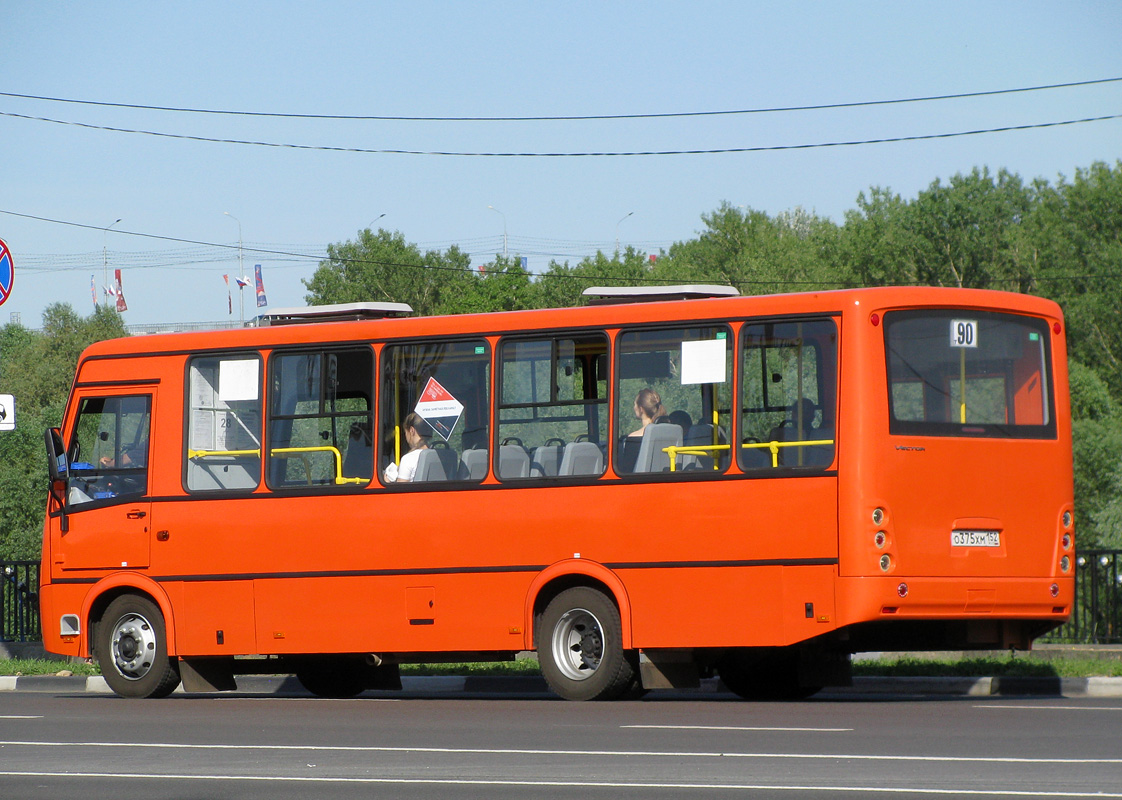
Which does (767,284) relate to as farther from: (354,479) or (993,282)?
(354,479)

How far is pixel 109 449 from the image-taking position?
16.6 m

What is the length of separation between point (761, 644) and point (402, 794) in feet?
18.2

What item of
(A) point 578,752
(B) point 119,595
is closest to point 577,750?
(A) point 578,752

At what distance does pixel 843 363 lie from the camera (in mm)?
13125

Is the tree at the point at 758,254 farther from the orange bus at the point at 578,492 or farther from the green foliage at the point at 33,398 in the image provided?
the orange bus at the point at 578,492

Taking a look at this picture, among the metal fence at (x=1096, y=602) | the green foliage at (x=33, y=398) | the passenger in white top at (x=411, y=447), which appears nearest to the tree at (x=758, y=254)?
the green foliage at (x=33, y=398)

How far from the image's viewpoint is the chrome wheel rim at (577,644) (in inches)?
557

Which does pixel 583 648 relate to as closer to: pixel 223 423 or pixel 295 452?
pixel 295 452

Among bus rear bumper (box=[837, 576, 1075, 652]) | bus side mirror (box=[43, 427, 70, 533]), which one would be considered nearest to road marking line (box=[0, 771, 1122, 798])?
bus rear bumper (box=[837, 576, 1075, 652])

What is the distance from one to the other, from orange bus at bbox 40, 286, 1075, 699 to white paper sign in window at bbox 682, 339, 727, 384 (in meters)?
0.02

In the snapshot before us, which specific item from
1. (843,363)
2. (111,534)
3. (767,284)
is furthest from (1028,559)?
(767,284)

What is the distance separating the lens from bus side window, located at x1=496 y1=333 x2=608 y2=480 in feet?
46.9

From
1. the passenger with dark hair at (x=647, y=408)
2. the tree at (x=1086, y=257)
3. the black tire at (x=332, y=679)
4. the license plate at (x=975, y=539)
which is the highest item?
the tree at (x=1086, y=257)

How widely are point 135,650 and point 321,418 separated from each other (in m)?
2.74
